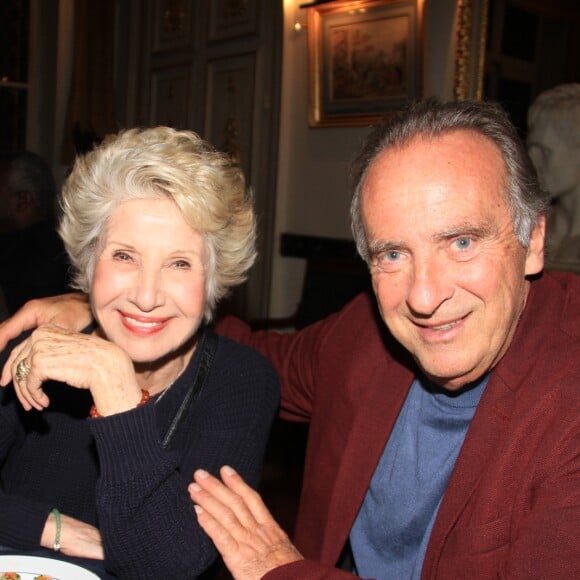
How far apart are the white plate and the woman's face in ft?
1.66

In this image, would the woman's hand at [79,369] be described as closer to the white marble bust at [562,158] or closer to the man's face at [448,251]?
the man's face at [448,251]

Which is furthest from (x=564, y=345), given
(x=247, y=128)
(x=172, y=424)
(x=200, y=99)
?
(x=200, y=99)

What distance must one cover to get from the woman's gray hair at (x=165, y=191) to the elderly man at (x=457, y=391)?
0.30 m

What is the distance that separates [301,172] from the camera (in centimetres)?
497

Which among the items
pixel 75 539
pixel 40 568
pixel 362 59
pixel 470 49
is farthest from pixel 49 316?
pixel 362 59

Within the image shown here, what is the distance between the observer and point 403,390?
5.25 feet

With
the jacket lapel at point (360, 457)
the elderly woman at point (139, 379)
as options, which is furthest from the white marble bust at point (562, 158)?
the elderly woman at point (139, 379)

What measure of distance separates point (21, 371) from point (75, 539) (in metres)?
0.35

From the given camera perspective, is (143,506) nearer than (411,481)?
Yes

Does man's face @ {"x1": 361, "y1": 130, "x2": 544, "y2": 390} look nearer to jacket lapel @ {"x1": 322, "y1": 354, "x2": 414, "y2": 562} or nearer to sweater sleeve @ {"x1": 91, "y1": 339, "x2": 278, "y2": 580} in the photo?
jacket lapel @ {"x1": 322, "y1": 354, "x2": 414, "y2": 562}

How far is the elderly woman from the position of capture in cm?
135

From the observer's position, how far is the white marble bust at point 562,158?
9.67 ft

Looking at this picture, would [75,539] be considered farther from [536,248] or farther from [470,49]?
[470,49]

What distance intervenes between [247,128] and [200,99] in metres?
0.65
